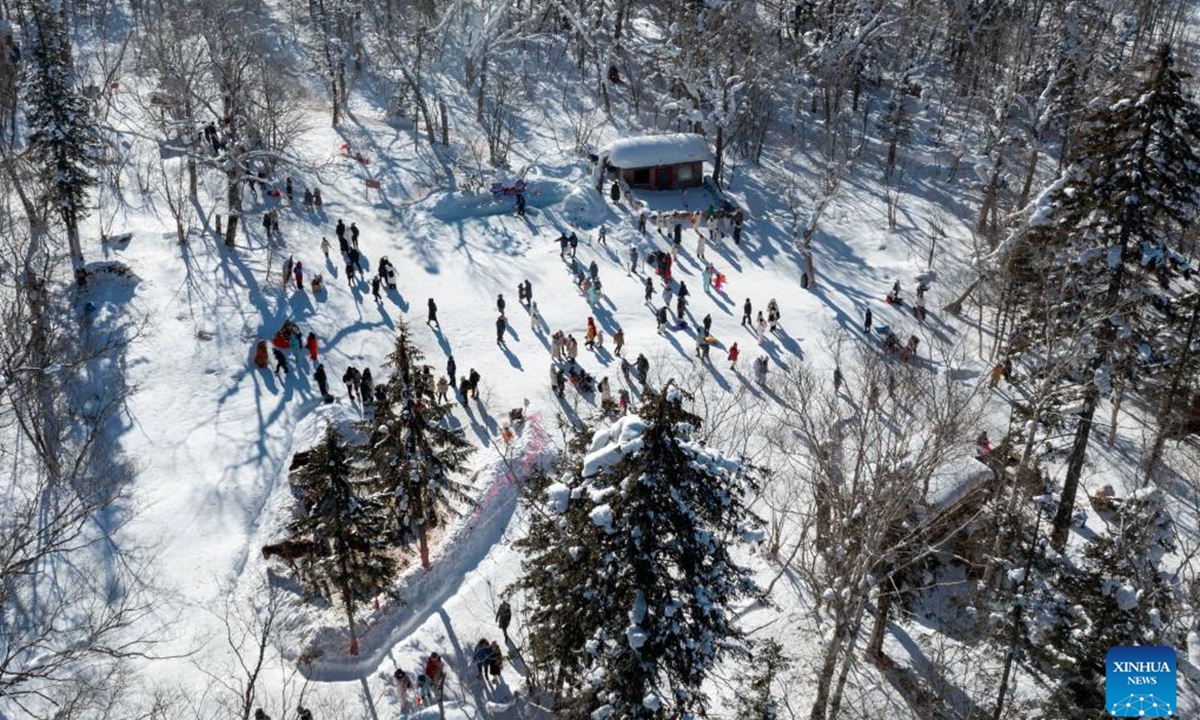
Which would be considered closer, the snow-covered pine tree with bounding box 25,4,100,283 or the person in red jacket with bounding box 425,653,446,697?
the person in red jacket with bounding box 425,653,446,697

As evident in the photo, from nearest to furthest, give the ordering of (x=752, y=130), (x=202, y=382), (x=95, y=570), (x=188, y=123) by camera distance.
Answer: (x=95, y=570) → (x=202, y=382) → (x=188, y=123) → (x=752, y=130)

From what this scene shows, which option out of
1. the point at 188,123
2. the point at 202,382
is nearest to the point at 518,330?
the point at 202,382

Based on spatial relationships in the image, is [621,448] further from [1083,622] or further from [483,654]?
[483,654]

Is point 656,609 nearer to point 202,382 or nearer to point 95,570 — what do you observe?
point 95,570

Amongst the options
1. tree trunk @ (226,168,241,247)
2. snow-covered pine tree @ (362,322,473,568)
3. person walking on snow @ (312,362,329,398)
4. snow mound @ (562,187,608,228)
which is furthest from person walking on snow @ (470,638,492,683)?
snow mound @ (562,187,608,228)

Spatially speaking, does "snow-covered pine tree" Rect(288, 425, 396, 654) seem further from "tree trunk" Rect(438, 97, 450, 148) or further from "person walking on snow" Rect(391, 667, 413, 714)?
"tree trunk" Rect(438, 97, 450, 148)
